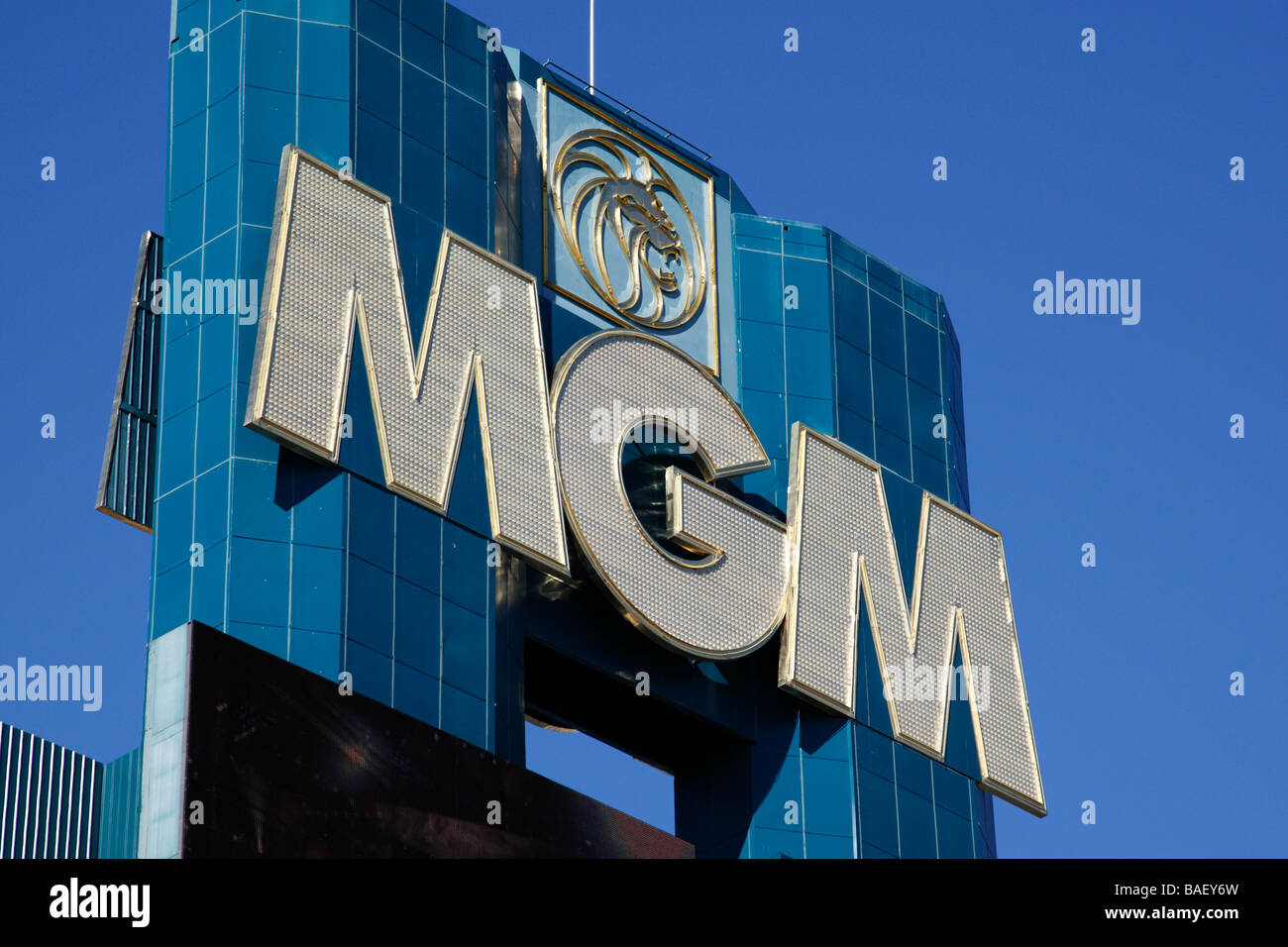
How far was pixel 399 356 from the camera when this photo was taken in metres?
35.4

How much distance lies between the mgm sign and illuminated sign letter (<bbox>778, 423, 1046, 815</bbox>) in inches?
1.4

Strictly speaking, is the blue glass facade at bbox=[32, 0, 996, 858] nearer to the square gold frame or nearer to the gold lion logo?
the square gold frame

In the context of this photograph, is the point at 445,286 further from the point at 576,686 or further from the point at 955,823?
the point at 955,823

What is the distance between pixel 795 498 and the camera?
133ft

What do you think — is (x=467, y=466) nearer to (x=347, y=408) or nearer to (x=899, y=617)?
(x=347, y=408)

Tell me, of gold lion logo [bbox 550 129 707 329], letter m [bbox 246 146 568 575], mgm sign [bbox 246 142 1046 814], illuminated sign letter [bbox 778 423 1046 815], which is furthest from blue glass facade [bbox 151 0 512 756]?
illuminated sign letter [bbox 778 423 1046 815]

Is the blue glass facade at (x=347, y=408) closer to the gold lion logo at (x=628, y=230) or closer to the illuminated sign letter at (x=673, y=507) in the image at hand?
the illuminated sign letter at (x=673, y=507)

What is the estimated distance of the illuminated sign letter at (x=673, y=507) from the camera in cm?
3719

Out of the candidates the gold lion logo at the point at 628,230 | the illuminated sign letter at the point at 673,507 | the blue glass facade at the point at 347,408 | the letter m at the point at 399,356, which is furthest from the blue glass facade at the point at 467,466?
the illuminated sign letter at the point at 673,507

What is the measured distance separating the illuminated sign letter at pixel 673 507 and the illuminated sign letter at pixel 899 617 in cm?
72

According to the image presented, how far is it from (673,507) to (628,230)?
17.8 ft
